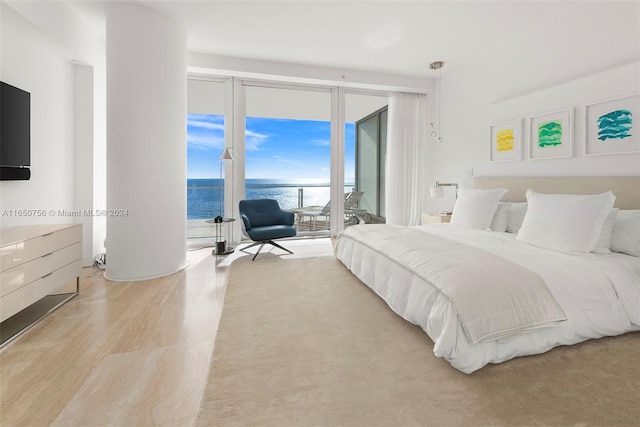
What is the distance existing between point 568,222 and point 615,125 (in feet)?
3.96

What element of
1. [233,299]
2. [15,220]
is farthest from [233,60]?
[233,299]

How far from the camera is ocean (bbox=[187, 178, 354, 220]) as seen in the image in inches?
210

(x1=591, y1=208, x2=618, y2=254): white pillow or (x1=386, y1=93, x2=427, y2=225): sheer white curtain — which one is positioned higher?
(x1=386, y1=93, x2=427, y2=225): sheer white curtain

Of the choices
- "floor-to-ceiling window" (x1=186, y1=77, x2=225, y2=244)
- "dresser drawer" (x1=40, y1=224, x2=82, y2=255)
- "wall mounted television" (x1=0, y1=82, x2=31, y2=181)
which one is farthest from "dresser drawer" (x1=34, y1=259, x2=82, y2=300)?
"floor-to-ceiling window" (x1=186, y1=77, x2=225, y2=244)

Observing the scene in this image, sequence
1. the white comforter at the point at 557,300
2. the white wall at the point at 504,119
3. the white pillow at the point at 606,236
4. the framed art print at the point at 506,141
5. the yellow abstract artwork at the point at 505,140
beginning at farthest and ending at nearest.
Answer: the yellow abstract artwork at the point at 505,140, the framed art print at the point at 506,141, the white wall at the point at 504,119, the white pillow at the point at 606,236, the white comforter at the point at 557,300

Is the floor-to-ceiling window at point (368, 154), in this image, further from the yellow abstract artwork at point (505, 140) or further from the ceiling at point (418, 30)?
the yellow abstract artwork at point (505, 140)

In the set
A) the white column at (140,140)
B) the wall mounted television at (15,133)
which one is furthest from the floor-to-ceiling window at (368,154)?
the wall mounted television at (15,133)

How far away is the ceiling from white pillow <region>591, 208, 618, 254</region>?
155 centimetres

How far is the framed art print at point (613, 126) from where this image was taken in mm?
2848

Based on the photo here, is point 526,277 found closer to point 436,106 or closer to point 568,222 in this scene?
point 568,222

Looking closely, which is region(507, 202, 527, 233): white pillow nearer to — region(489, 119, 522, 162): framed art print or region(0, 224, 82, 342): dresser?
region(489, 119, 522, 162): framed art print

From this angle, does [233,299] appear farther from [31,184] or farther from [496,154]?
[496,154]

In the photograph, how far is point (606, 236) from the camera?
8.49 feet

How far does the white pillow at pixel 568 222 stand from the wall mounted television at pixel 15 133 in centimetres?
470
